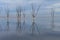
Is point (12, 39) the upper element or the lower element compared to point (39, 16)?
lower

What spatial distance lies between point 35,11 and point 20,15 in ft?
1.26

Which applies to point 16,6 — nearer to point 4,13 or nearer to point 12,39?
point 4,13

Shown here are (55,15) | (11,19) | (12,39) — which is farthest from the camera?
(11,19)

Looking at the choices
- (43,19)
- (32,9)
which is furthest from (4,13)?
(43,19)

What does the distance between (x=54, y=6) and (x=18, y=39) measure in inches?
64.0

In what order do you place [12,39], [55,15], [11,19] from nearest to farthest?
[12,39] → [55,15] → [11,19]

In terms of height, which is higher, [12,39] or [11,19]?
[11,19]

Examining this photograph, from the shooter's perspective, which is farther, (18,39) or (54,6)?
(54,6)

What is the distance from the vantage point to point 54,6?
3.92 metres

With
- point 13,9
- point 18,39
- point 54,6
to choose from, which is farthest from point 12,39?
point 54,6

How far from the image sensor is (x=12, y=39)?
264 cm

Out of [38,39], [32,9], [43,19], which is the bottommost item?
[38,39]

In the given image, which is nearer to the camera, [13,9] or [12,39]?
[12,39]

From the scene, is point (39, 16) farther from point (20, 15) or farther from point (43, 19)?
point (20, 15)
